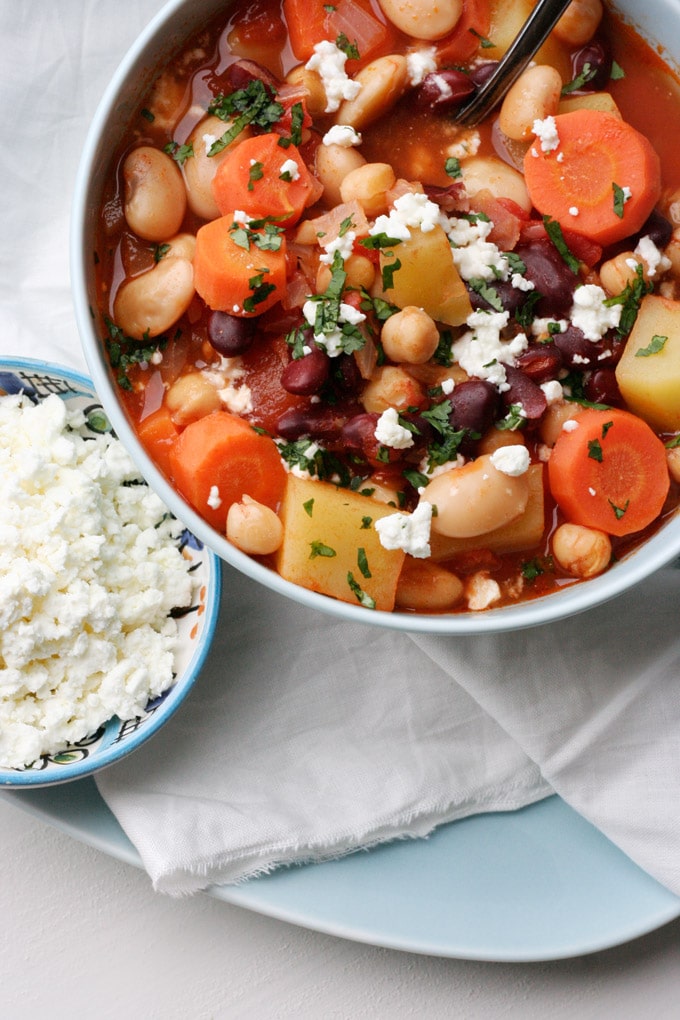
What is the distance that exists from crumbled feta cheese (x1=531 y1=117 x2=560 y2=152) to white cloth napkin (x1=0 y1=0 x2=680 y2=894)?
3.53 ft

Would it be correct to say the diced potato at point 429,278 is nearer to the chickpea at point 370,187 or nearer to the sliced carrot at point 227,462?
the chickpea at point 370,187

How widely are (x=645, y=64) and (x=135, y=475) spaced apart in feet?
4.71

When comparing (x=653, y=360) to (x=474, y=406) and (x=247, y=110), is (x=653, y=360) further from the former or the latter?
(x=247, y=110)

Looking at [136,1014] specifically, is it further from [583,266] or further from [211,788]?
[583,266]

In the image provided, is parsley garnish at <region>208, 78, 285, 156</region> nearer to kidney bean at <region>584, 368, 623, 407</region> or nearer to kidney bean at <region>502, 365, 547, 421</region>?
kidney bean at <region>502, 365, 547, 421</region>

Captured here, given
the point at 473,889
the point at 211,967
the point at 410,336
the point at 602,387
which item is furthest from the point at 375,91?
the point at 211,967

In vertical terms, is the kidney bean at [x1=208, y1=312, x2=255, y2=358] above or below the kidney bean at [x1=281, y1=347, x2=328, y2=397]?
above

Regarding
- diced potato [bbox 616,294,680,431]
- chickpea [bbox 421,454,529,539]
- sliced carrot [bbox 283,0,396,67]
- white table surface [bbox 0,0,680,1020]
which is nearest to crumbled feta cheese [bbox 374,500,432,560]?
chickpea [bbox 421,454,529,539]

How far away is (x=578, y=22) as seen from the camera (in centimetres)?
201

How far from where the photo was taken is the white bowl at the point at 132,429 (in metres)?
1.90

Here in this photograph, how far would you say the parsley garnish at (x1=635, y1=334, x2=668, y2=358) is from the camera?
1.93 m

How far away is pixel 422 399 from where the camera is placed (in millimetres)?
1922

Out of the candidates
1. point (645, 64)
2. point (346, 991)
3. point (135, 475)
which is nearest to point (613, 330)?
point (645, 64)

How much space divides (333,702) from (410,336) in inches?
41.7
